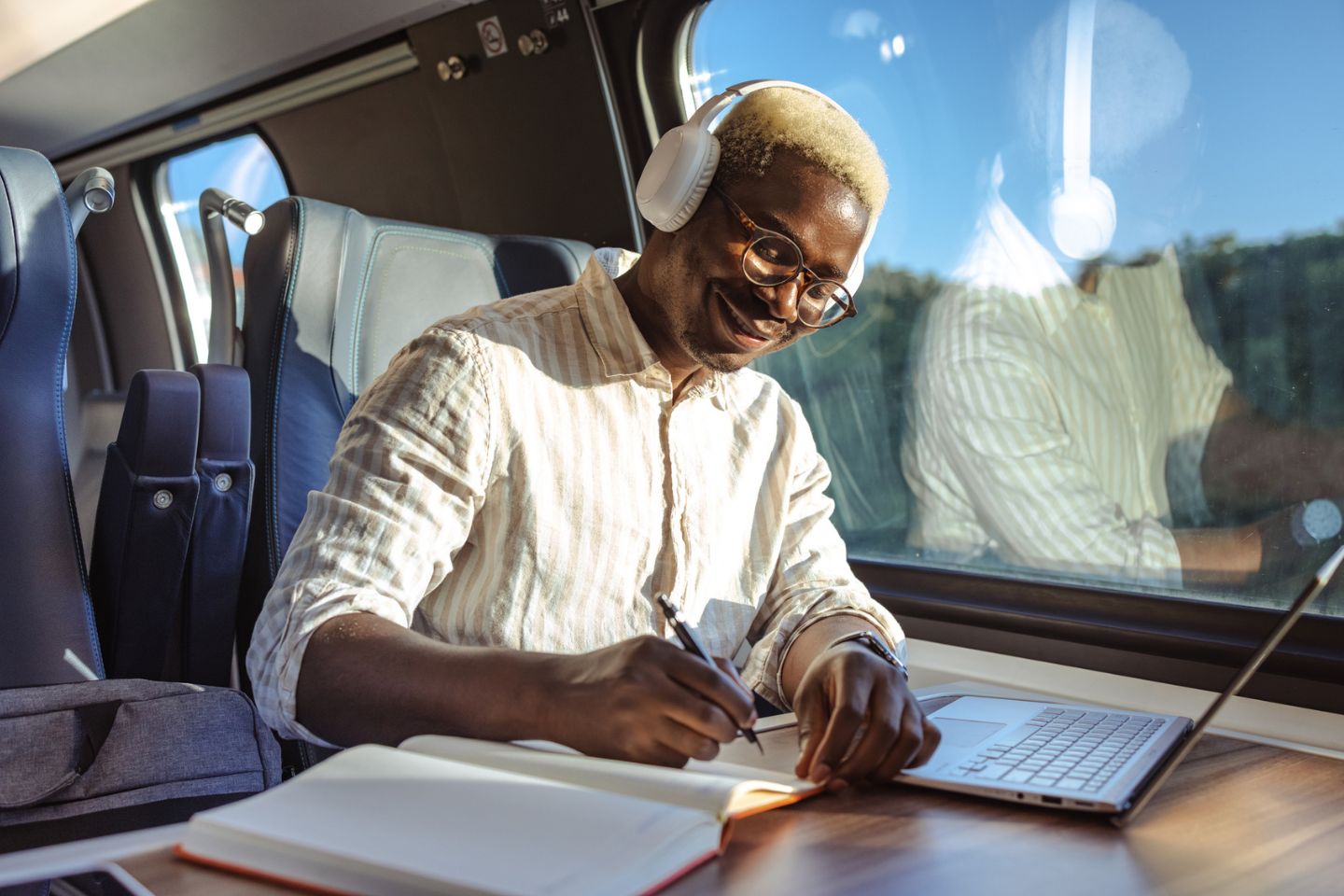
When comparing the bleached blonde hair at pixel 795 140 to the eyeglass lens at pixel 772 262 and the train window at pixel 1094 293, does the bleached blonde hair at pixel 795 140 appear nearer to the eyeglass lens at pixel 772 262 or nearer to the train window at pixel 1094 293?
the eyeglass lens at pixel 772 262

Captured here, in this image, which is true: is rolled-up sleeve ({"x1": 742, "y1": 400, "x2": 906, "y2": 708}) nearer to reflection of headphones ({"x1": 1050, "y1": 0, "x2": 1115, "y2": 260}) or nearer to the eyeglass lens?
the eyeglass lens

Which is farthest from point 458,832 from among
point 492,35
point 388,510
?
point 492,35

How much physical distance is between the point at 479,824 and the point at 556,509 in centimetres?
65

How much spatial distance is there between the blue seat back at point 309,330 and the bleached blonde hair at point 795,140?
0.68m

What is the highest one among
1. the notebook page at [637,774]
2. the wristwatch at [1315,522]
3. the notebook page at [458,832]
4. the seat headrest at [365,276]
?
the seat headrest at [365,276]

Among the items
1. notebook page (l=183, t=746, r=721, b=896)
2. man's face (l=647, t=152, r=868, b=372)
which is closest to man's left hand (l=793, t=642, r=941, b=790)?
notebook page (l=183, t=746, r=721, b=896)

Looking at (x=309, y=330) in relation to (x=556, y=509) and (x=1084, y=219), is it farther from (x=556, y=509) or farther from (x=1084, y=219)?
(x=1084, y=219)

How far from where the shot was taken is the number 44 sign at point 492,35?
265 cm

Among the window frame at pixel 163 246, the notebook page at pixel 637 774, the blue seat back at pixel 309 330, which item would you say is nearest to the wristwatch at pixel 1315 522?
the notebook page at pixel 637 774

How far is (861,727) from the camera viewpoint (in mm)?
973

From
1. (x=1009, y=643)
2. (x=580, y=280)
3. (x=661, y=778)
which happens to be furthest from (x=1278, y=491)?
(x=661, y=778)

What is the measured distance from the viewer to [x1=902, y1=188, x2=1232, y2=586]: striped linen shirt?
170cm

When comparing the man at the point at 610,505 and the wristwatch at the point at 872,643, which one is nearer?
the man at the point at 610,505

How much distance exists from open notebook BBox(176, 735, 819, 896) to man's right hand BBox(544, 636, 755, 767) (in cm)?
3
